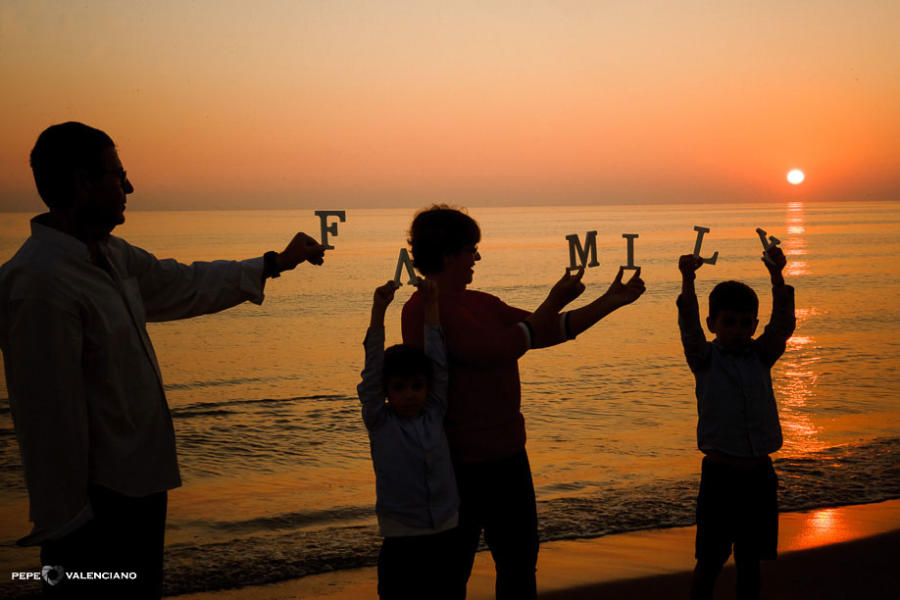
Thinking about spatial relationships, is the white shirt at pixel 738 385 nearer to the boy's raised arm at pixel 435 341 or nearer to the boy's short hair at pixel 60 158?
the boy's raised arm at pixel 435 341

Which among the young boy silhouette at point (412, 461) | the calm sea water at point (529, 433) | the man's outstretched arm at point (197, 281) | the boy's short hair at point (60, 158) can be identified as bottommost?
the calm sea water at point (529, 433)

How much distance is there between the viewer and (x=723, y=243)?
245 ft

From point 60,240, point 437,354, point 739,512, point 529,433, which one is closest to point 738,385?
point 739,512

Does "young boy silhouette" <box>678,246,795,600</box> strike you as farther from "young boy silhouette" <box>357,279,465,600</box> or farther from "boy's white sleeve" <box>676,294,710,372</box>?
"young boy silhouette" <box>357,279,465,600</box>

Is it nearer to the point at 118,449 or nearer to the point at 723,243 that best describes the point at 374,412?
the point at 118,449

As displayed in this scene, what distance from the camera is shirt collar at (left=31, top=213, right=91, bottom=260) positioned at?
2477mm

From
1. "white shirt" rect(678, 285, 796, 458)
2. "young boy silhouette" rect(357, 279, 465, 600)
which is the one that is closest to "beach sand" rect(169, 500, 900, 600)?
"white shirt" rect(678, 285, 796, 458)

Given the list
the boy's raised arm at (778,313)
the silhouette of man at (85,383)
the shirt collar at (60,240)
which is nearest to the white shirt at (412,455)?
the silhouette of man at (85,383)

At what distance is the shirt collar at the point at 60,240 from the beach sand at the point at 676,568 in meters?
3.37

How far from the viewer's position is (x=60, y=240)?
2486 mm

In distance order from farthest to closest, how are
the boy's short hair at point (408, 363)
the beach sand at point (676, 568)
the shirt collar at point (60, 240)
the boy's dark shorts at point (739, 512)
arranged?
1. the beach sand at point (676, 568)
2. the boy's dark shorts at point (739, 512)
3. the boy's short hair at point (408, 363)
4. the shirt collar at point (60, 240)

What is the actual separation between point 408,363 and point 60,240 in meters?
1.34

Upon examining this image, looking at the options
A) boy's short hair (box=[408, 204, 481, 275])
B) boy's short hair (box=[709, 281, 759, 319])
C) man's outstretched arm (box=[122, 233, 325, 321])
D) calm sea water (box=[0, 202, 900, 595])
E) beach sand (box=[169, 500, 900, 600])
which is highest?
boy's short hair (box=[408, 204, 481, 275])

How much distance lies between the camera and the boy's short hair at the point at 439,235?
10.8 ft
